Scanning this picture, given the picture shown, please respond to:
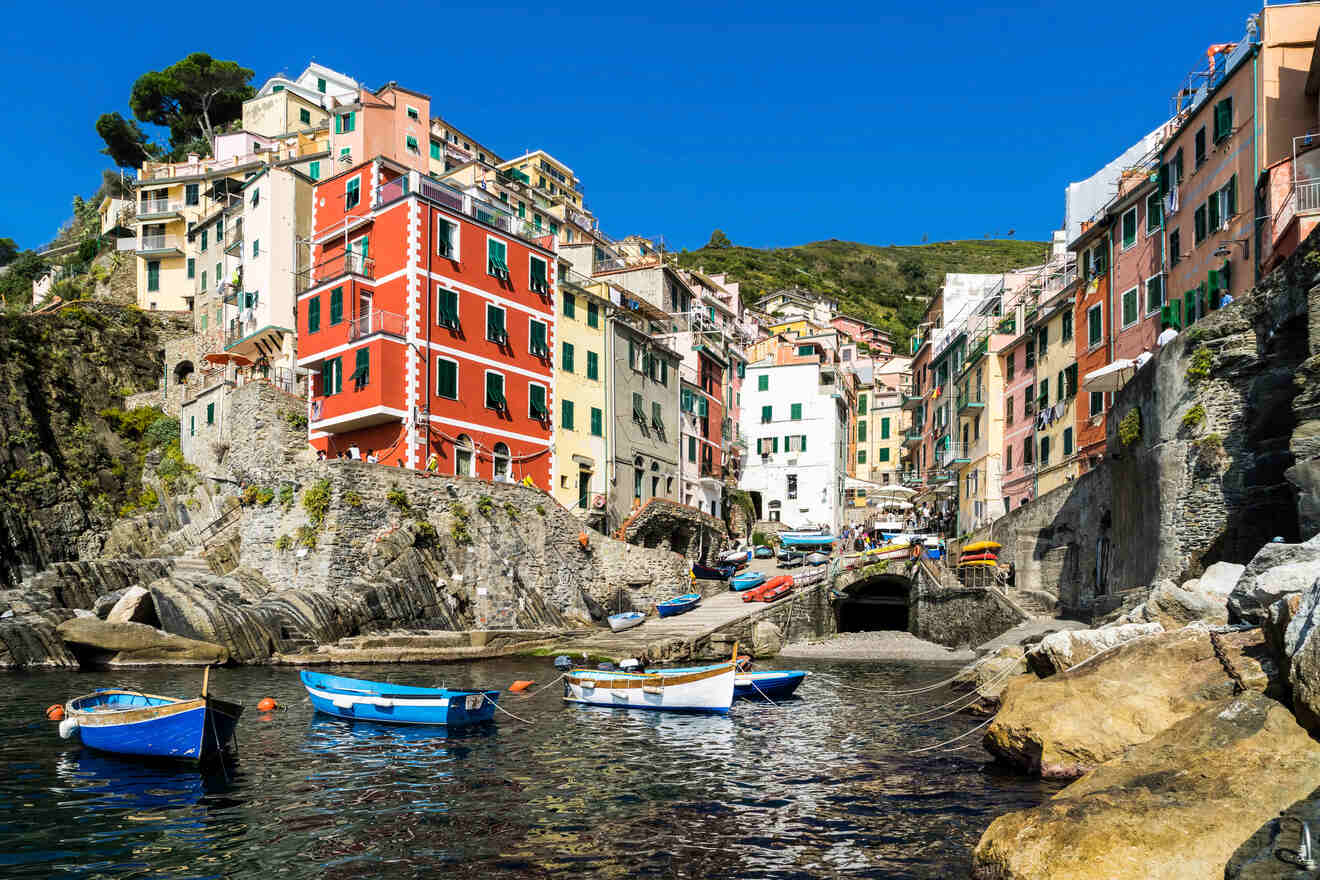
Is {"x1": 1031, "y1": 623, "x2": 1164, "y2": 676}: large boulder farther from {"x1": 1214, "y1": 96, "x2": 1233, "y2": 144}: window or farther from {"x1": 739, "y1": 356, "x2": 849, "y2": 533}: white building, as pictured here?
{"x1": 739, "y1": 356, "x2": 849, "y2": 533}: white building

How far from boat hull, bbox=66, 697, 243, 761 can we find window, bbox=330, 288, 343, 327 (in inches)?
1172

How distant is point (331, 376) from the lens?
4816 cm

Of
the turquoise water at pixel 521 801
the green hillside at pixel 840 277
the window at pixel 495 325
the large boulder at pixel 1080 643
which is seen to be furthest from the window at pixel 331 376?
the green hillside at pixel 840 277

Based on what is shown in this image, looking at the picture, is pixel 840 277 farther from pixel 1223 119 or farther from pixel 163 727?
pixel 163 727

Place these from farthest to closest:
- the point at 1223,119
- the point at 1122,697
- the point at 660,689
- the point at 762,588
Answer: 1. the point at 762,588
2. the point at 1223,119
3. the point at 660,689
4. the point at 1122,697

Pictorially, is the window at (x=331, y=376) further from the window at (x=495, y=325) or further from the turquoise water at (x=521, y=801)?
the turquoise water at (x=521, y=801)

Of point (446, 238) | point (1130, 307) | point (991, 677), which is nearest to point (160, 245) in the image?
point (446, 238)

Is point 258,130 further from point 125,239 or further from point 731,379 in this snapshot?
point 731,379

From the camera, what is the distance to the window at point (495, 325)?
51.0 m

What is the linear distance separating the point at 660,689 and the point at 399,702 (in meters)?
7.94

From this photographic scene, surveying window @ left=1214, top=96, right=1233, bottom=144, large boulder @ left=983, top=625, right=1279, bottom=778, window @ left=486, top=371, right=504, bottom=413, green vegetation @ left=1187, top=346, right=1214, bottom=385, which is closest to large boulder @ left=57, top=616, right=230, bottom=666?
window @ left=486, top=371, right=504, bottom=413

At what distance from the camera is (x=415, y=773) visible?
20.5m

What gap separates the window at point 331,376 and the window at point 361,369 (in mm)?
1255

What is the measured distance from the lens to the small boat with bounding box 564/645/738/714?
29438mm
